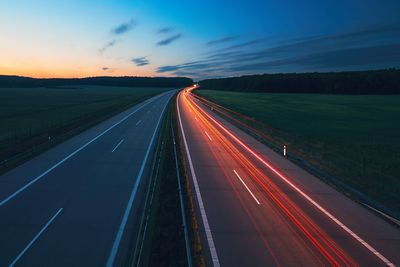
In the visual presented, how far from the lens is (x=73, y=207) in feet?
50.3

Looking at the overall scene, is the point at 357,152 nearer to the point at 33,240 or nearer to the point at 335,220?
the point at 335,220

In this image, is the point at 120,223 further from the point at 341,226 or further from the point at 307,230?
the point at 341,226

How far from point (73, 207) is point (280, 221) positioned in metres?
9.25

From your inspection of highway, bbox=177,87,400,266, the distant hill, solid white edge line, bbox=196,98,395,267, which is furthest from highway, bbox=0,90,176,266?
the distant hill

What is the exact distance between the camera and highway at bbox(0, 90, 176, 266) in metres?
11.2

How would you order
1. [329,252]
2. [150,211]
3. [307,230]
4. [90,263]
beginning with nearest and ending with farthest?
1. [90,263]
2. [329,252]
3. [307,230]
4. [150,211]

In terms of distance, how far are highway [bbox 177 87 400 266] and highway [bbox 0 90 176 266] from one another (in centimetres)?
329

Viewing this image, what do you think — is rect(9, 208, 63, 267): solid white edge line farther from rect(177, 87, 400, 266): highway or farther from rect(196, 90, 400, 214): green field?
rect(196, 90, 400, 214): green field

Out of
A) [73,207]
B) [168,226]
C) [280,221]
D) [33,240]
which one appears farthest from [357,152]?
[33,240]

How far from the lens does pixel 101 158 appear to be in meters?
25.3

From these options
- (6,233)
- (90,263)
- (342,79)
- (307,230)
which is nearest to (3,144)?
(6,233)

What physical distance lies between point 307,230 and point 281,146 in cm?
1939

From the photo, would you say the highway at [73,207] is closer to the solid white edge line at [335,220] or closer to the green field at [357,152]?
the solid white edge line at [335,220]

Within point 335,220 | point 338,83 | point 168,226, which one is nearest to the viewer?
point 168,226
